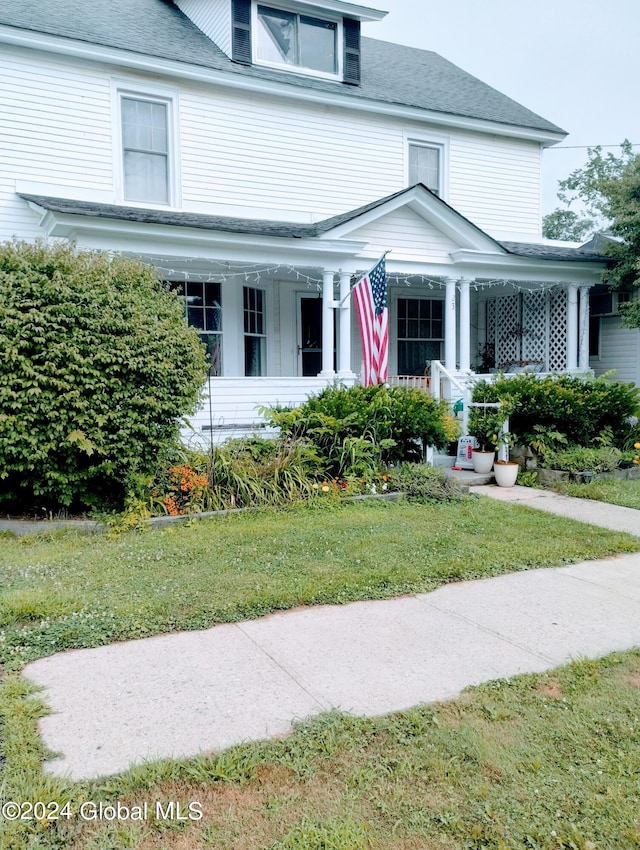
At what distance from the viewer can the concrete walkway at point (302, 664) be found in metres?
2.92

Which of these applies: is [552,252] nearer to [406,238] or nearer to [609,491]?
[406,238]

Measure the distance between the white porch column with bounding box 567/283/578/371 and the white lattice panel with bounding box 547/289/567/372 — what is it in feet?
1.78

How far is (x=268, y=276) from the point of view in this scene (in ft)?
41.4

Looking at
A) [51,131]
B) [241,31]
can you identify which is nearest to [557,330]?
[241,31]

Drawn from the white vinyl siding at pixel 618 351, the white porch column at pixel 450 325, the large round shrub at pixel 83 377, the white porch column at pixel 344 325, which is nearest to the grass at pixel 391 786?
the large round shrub at pixel 83 377

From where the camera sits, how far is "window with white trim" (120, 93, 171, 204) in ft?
36.7

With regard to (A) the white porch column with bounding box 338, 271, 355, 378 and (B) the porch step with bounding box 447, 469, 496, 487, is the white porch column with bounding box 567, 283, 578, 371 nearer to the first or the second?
(A) the white porch column with bounding box 338, 271, 355, 378

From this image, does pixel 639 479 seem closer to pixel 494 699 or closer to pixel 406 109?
pixel 494 699

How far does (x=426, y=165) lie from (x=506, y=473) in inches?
313

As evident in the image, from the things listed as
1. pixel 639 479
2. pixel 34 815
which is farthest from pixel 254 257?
pixel 34 815

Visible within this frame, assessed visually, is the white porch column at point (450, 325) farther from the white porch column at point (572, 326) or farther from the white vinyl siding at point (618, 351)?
the white vinyl siding at point (618, 351)

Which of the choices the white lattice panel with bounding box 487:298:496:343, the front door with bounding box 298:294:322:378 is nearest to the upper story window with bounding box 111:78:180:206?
the front door with bounding box 298:294:322:378

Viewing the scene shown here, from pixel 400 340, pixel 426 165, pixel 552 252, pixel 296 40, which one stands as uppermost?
pixel 296 40

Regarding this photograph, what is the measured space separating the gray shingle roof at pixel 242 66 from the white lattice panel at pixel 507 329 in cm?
382
